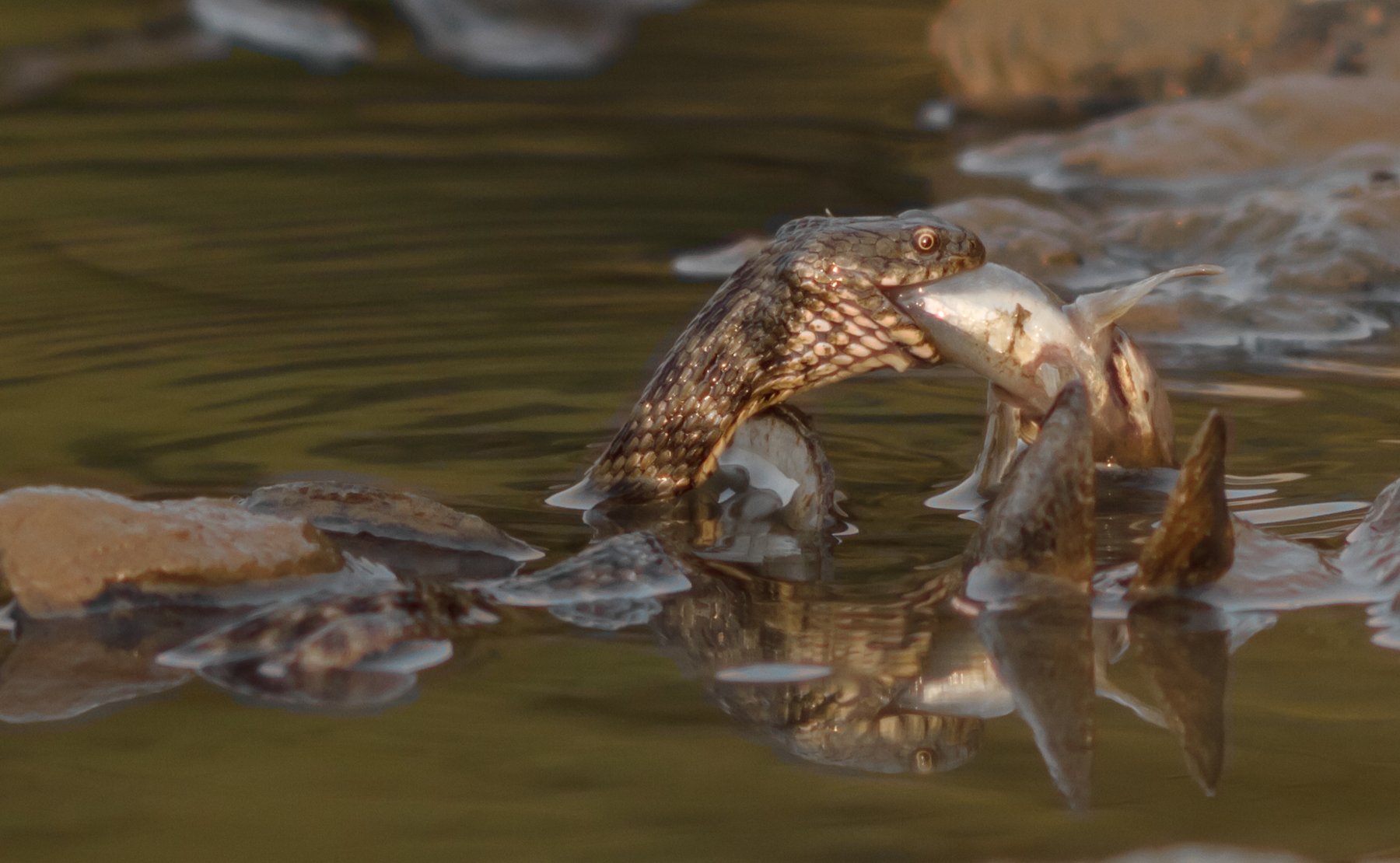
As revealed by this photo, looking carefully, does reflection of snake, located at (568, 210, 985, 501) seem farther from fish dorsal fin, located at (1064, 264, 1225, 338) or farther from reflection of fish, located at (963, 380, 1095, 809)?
reflection of fish, located at (963, 380, 1095, 809)

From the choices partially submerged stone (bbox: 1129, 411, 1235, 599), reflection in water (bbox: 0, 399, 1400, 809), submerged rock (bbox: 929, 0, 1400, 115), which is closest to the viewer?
reflection in water (bbox: 0, 399, 1400, 809)

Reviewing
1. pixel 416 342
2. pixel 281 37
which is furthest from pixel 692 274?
pixel 281 37

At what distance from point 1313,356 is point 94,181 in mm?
5170

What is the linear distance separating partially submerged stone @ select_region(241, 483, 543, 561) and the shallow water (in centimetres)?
11

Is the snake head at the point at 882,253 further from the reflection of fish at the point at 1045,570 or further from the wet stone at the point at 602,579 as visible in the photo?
the wet stone at the point at 602,579

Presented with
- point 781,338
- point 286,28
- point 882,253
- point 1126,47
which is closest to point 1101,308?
point 882,253

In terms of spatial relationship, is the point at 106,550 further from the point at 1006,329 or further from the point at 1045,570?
the point at 1006,329

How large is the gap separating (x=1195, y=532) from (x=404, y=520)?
4.34 ft

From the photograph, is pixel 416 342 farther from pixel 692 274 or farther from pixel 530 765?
pixel 530 765

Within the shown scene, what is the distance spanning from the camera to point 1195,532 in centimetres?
287

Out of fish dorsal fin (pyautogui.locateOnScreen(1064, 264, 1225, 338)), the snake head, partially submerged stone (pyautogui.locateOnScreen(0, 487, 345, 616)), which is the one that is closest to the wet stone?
partially submerged stone (pyautogui.locateOnScreen(0, 487, 345, 616))

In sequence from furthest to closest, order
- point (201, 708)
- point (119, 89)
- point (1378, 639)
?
point (119, 89), point (1378, 639), point (201, 708)

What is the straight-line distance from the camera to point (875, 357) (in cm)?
353

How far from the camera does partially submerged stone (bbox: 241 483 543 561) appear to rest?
10.7ft
